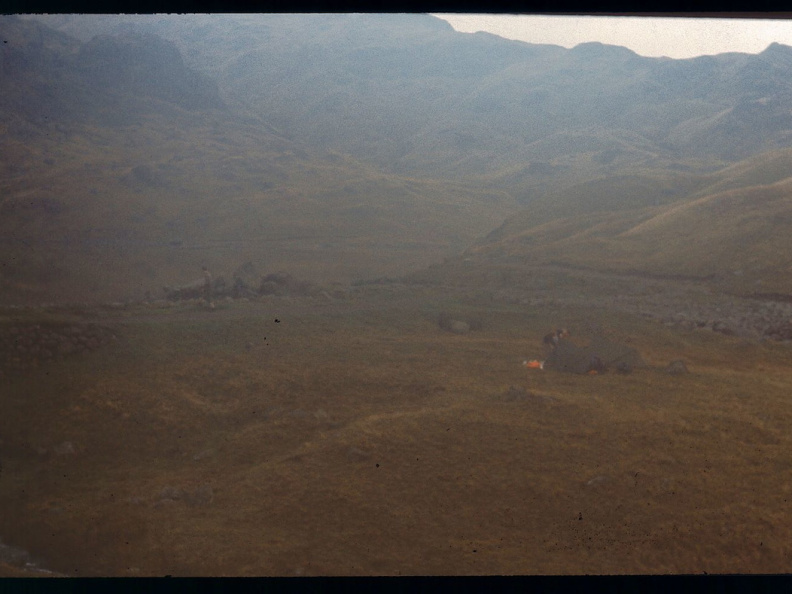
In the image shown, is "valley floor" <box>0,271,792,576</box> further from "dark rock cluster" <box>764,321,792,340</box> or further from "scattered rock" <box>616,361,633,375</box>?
"dark rock cluster" <box>764,321,792,340</box>

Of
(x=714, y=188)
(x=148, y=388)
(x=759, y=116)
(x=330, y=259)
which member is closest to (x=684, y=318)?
(x=148, y=388)

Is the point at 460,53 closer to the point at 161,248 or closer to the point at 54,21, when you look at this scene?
the point at 54,21

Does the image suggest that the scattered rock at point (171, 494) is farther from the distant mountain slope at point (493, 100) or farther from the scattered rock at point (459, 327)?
the distant mountain slope at point (493, 100)

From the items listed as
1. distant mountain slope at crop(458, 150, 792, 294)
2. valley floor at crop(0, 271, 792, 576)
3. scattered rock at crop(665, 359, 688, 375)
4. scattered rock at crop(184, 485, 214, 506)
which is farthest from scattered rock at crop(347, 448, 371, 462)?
distant mountain slope at crop(458, 150, 792, 294)

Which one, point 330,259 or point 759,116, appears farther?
point 759,116

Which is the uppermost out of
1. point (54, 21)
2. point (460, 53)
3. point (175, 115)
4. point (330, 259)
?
point (460, 53)
